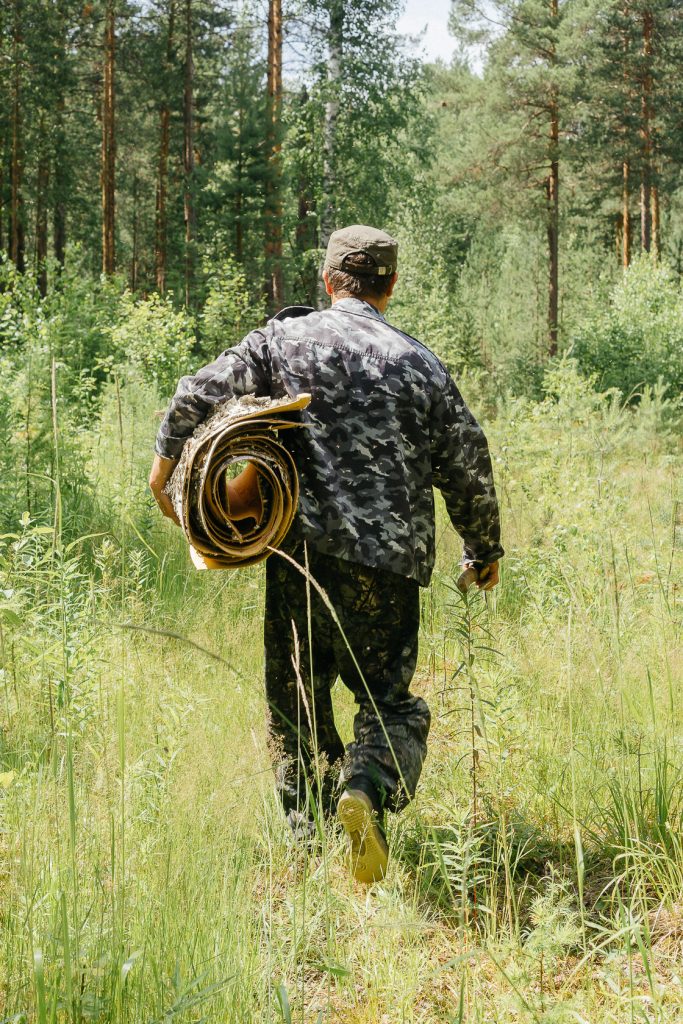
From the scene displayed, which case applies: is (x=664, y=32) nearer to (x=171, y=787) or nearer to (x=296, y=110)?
(x=296, y=110)

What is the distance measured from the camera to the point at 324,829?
7.36 feet

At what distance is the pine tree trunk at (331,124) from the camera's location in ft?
69.4

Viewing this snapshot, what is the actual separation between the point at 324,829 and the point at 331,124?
2198cm

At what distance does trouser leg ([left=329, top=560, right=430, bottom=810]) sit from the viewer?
112 inches

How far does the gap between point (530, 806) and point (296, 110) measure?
22799 millimetres

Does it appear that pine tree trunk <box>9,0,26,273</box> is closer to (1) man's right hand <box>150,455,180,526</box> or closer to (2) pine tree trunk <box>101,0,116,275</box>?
(2) pine tree trunk <box>101,0,116,275</box>

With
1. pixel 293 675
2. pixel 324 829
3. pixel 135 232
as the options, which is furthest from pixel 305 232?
pixel 324 829

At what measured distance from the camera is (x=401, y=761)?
9.34 feet

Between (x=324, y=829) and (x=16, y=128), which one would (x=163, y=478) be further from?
(x=16, y=128)

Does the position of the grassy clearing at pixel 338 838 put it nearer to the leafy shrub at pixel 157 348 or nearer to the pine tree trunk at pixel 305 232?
the leafy shrub at pixel 157 348

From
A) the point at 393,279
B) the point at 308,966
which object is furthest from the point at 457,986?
the point at 393,279

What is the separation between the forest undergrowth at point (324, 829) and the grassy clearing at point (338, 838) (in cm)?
1

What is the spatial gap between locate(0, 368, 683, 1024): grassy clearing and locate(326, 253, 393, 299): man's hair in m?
0.85

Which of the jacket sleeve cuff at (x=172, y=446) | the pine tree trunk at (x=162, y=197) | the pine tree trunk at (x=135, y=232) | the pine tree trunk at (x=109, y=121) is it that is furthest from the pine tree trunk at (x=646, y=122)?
the pine tree trunk at (x=135, y=232)
